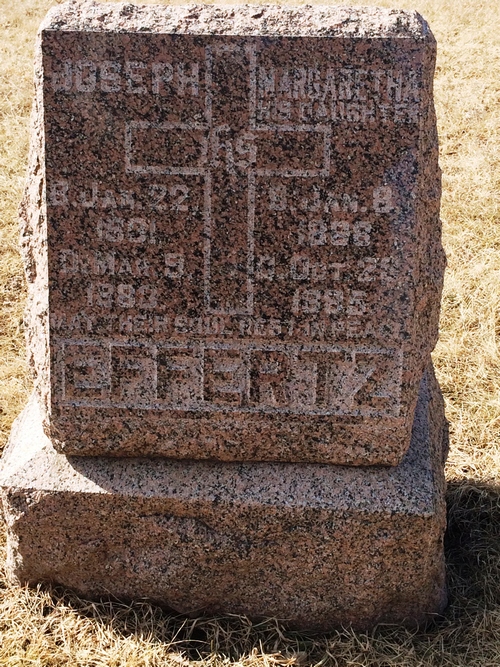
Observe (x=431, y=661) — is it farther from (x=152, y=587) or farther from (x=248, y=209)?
(x=248, y=209)

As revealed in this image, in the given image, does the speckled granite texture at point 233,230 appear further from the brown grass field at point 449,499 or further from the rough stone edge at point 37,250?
the brown grass field at point 449,499

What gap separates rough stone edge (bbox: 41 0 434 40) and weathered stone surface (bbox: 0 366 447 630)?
3.38ft

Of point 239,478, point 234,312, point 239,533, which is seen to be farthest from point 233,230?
point 239,533

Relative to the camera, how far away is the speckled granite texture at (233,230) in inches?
74.2

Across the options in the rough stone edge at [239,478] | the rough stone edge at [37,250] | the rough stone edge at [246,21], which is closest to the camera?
the rough stone edge at [246,21]

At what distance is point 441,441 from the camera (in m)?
2.46

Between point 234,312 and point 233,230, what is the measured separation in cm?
20

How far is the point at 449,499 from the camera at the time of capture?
2.70m

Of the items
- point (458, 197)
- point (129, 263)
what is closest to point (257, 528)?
point (129, 263)

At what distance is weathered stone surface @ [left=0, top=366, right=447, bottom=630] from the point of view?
2.11 m

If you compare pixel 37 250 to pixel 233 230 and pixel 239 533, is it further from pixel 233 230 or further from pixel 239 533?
pixel 239 533

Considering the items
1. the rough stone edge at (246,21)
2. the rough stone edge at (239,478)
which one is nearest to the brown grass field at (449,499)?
the rough stone edge at (239,478)

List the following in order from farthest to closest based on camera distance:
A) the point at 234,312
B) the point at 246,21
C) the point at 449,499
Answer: the point at 449,499
the point at 234,312
the point at 246,21

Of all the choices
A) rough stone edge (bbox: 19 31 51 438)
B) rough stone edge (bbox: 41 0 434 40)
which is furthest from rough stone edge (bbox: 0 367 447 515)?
rough stone edge (bbox: 41 0 434 40)
